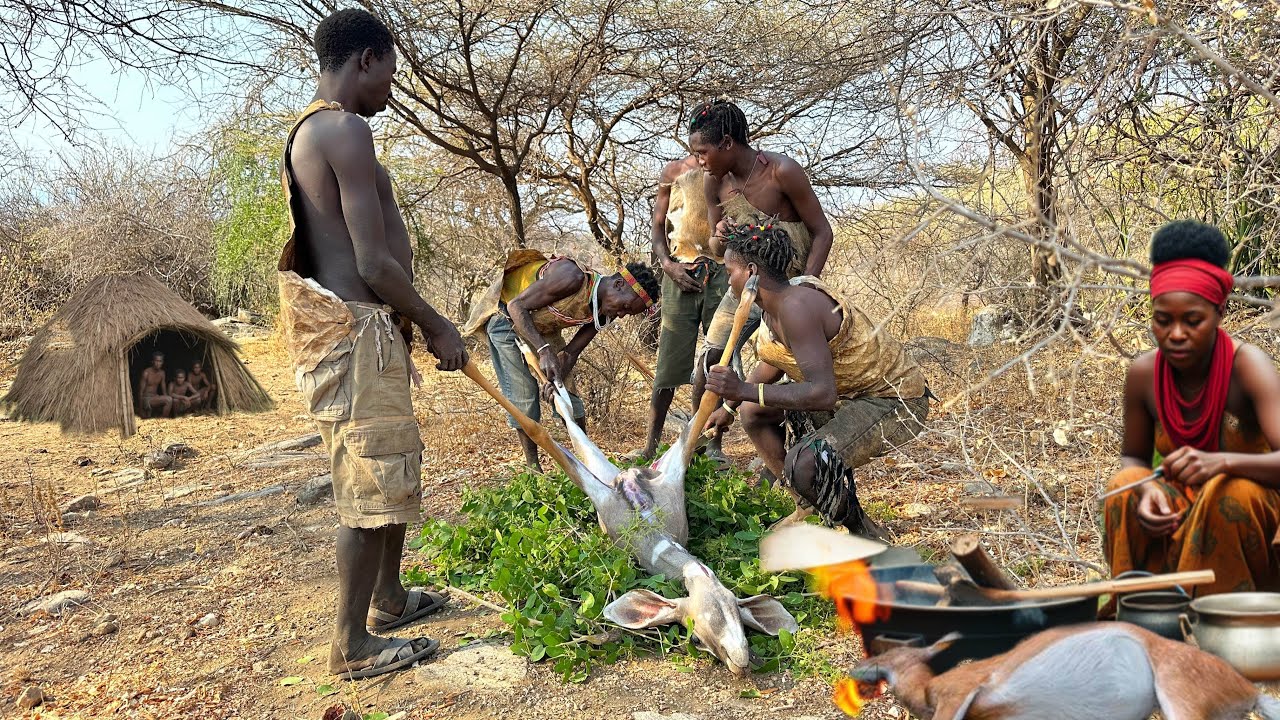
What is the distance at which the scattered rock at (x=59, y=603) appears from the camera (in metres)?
3.70

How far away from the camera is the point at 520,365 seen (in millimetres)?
4844

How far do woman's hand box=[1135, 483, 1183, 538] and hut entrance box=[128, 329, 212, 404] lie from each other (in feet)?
22.7

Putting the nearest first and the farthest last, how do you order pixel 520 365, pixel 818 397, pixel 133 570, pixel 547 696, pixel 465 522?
pixel 547 696
pixel 818 397
pixel 133 570
pixel 465 522
pixel 520 365

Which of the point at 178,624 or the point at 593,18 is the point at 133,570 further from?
the point at 593,18

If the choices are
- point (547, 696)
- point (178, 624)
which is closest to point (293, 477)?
point (178, 624)

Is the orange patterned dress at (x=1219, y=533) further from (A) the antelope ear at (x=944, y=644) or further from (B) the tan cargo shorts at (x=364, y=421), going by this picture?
(B) the tan cargo shorts at (x=364, y=421)

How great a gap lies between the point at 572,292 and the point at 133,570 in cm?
241

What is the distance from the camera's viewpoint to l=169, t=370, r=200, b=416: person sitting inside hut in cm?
739

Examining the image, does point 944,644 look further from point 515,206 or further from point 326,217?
point 515,206

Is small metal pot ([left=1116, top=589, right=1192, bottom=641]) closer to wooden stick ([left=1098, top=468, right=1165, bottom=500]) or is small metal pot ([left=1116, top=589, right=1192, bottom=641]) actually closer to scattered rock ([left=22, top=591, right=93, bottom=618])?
wooden stick ([left=1098, top=468, right=1165, bottom=500])

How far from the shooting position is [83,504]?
16.6 ft

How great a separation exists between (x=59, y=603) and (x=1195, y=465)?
4061 millimetres

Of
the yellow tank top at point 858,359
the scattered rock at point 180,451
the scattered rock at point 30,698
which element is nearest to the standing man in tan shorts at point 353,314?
the scattered rock at point 30,698

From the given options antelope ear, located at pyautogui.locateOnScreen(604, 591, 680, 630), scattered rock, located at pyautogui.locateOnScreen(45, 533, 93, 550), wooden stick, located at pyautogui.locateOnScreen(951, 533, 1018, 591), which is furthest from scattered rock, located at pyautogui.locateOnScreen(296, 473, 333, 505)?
wooden stick, located at pyautogui.locateOnScreen(951, 533, 1018, 591)
